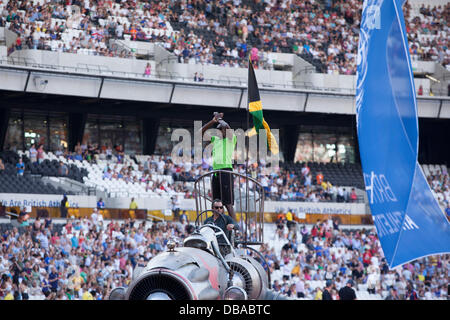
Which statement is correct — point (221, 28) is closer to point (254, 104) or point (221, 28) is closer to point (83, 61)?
point (83, 61)

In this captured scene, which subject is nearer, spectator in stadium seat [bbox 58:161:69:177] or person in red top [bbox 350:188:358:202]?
spectator in stadium seat [bbox 58:161:69:177]

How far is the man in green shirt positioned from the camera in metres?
8.84

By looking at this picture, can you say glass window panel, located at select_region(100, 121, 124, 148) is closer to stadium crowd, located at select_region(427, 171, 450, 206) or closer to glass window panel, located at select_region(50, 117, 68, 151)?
glass window panel, located at select_region(50, 117, 68, 151)

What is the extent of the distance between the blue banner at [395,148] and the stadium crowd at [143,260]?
12751mm

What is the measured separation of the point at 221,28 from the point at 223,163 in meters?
30.0

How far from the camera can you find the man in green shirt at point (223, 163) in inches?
348

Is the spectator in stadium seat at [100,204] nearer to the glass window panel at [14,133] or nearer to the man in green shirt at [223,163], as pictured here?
the glass window panel at [14,133]

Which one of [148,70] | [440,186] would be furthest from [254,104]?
[440,186]

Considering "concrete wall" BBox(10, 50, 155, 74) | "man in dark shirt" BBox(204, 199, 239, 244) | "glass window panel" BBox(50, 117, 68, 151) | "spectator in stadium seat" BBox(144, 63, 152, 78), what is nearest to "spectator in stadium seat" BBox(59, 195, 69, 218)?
"concrete wall" BBox(10, 50, 155, 74)

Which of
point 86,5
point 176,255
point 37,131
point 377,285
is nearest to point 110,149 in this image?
point 37,131

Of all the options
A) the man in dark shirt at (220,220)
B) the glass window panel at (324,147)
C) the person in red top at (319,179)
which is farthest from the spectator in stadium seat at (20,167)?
the man in dark shirt at (220,220)

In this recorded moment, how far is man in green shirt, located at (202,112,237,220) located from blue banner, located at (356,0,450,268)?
6.74 ft

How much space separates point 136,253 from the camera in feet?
75.4

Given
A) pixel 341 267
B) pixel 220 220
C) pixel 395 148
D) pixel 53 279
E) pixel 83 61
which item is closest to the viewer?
pixel 395 148
